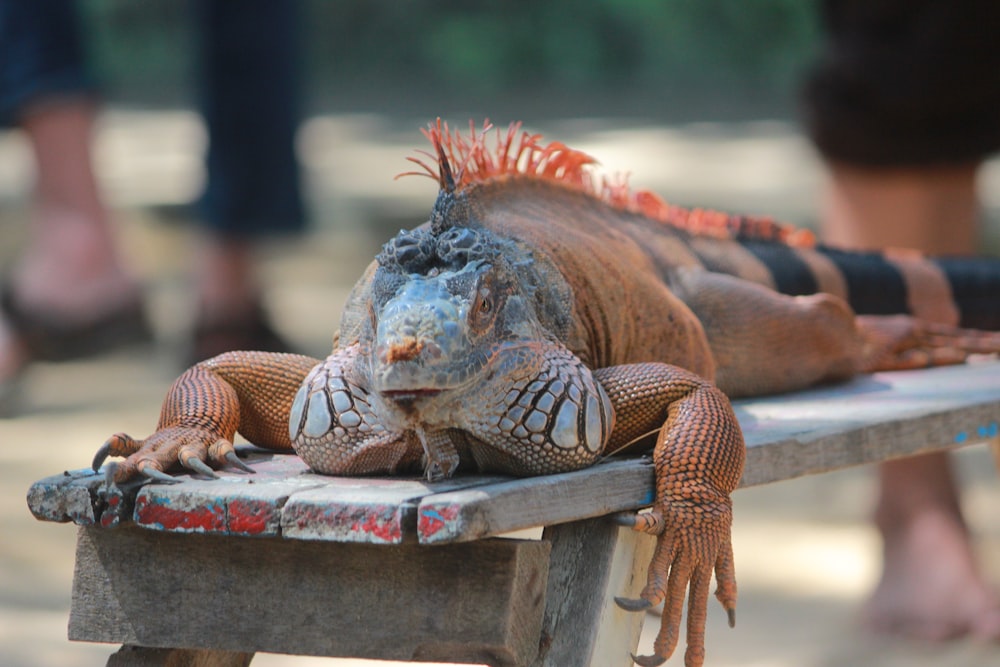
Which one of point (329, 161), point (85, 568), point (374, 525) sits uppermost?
point (374, 525)

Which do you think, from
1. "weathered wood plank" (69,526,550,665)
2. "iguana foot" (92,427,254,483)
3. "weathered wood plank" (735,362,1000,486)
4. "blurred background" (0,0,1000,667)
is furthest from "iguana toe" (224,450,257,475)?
"blurred background" (0,0,1000,667)

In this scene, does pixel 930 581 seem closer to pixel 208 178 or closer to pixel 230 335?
pixel 230 335

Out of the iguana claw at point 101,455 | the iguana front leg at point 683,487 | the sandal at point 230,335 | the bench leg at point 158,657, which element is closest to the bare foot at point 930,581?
the iguana front leg at point 683,487

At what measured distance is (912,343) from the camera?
3.90m

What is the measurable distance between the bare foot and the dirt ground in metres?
0.09

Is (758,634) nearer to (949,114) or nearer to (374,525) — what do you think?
(949,114)

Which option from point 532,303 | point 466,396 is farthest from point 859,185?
point 466,396

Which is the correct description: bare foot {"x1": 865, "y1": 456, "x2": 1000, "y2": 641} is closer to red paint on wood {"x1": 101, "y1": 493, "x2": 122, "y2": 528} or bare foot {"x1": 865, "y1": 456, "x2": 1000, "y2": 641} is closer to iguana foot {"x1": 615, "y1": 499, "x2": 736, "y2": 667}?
iguana foot {"x1": 615, "y1": 499, "x2": 736, "y2": 667}

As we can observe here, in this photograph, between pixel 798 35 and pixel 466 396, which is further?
pixel 798 35

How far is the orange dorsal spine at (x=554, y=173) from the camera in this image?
8.89 feet

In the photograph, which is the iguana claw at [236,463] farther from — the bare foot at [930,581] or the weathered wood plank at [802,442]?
the bare foot at [930,581]

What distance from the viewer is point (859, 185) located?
500cm

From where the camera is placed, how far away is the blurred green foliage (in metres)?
14.3

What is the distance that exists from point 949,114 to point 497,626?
3231 millimetres
